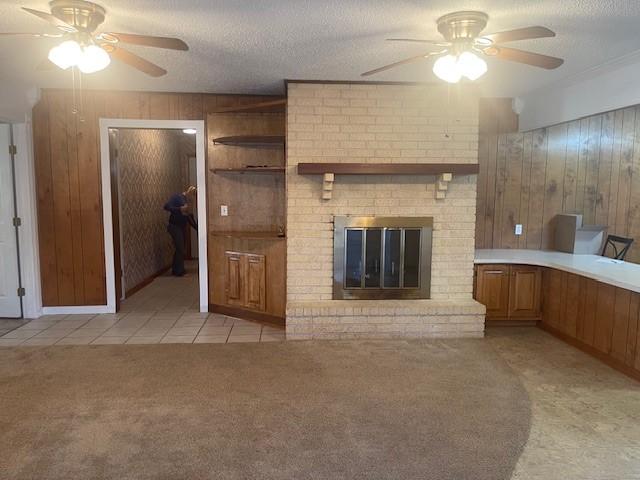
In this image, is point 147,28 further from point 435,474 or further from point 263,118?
point 435,474

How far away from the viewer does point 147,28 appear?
279cm

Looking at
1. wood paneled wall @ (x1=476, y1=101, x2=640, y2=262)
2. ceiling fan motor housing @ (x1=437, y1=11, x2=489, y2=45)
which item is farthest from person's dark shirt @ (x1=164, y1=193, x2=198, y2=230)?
ceiling fan motor housing @ (x1=437, y1=11, x2=489, y2=45)

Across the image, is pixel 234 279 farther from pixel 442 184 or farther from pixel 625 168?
pixel 625 168

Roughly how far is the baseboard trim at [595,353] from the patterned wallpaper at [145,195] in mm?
4951

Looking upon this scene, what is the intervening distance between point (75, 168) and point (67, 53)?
257 centimetres

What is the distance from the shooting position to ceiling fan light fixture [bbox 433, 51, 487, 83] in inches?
101

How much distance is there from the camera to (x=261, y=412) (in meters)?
2.75

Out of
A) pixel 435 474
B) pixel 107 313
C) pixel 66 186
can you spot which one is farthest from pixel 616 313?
pixel 66 186

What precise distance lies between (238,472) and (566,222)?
412cm

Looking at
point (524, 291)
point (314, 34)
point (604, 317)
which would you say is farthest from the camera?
point (524, 291)

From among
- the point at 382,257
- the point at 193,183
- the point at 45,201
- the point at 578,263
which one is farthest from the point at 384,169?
the point at 193,183

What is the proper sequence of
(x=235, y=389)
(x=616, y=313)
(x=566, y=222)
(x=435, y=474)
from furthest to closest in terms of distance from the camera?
(x=566, y=222) → (x=616, y=313) → (x=235, y=389) → (x=435, y=474)

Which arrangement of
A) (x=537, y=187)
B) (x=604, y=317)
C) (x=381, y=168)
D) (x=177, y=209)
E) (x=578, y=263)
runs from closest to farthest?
(x=604, y=317) < (x=381, y=168) < (x=578, y=263) < (x=537, y=187) < (x=177, y=209)

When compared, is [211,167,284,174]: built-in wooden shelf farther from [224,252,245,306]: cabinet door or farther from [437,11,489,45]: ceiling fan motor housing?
[437,11,489,45]: ceiling fan motor housing
